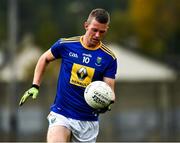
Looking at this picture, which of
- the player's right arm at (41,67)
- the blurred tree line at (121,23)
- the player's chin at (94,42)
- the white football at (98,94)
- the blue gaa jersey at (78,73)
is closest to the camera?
the white football at (98,94)

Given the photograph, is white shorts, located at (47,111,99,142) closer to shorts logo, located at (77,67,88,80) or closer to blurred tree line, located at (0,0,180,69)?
shorts logo, located at (77,67,88,80)

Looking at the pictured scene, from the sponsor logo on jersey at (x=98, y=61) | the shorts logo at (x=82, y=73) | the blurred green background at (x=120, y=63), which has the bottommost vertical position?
the blurred green background at (x=120, y=63)

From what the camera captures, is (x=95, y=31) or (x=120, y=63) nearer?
(x=95, y=31)

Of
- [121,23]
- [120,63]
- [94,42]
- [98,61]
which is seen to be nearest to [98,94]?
[98,61]

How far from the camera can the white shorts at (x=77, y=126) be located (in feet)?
32.3

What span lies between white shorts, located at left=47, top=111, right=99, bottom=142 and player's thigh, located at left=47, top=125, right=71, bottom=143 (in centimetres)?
6

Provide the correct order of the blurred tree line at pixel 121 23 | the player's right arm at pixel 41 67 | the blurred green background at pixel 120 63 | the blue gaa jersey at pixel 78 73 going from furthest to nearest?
the blurred tree line at pixel 121 23 < the blurred green background at pixel 120 63 < the player's right arm at pixel 41 67 < the blue gaa jersey at pixel 78 73

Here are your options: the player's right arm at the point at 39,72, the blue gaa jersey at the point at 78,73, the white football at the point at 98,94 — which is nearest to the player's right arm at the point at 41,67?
the player's right arm at the point at 39,72

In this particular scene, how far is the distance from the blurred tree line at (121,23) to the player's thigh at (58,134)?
139ft

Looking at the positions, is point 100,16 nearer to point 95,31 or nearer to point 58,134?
point 95,31

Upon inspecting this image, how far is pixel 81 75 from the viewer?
9.81 meters

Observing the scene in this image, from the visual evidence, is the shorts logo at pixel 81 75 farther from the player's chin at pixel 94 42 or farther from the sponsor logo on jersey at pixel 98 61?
the player's chin at pixel 94 42

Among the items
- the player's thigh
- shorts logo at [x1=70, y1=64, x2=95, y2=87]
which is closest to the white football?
shorts logo at [x1=70, y1=64, x2=95, y2=87]

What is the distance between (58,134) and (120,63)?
163ft
